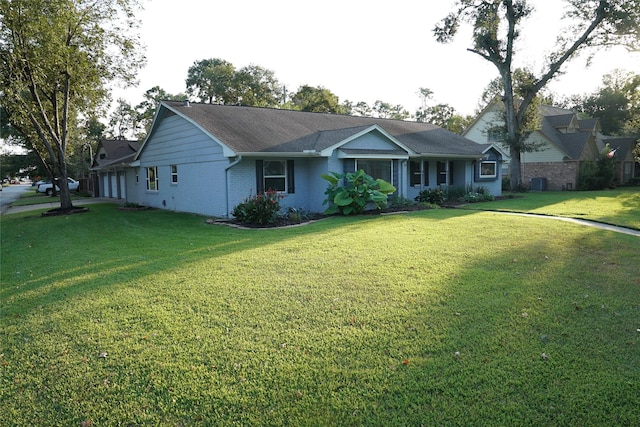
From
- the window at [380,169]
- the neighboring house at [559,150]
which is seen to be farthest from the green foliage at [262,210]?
the neighboring house at [559,150]

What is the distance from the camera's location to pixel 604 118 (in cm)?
5222

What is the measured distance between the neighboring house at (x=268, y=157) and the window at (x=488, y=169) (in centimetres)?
81

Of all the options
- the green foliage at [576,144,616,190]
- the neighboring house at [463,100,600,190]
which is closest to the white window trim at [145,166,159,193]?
the neighboring house at [463,100,600,190]

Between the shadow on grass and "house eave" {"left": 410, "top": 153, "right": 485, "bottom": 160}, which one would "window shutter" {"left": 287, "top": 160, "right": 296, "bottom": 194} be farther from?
"house eave" {"left": 410, "top": 153, "right": 485, "bottom": 160}

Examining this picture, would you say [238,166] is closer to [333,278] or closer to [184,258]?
[184,258]

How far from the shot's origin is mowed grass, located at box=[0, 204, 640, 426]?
10.8ft

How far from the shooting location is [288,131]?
17.9 metres

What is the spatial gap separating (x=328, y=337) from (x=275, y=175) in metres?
11.8

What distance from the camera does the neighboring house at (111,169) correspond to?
2757 cm

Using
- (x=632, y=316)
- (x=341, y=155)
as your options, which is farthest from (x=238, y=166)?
(x=632, y=316)

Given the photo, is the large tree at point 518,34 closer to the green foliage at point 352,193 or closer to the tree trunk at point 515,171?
the tree trunk at point 515,171

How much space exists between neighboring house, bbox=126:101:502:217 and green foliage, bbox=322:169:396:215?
609mm

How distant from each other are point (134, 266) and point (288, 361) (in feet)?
15.9

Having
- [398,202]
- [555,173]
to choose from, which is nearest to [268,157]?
[398,202]
